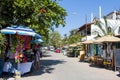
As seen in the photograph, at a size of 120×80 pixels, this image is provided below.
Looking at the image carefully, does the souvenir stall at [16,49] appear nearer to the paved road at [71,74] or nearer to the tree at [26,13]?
the paved road at [71,74]

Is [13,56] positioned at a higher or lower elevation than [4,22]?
lower

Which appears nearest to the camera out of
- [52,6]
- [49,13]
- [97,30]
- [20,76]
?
[20,76]

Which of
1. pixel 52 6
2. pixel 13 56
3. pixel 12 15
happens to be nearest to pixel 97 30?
pixel 52 6

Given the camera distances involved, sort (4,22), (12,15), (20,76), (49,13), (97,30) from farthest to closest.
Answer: (97,30) → (49,13) → (12,15) → (4,22) → (20,76)

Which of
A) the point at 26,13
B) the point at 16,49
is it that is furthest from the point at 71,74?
the point at 26,13

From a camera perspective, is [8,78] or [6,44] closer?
[8,78]

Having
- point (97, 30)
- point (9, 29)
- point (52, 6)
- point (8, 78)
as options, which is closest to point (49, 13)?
point (52, 6)

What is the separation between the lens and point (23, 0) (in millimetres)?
19297

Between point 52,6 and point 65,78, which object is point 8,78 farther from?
point 52,6

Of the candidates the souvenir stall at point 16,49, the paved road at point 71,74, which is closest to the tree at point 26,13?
the souvenir stall at point 16,49

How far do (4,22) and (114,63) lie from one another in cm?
894

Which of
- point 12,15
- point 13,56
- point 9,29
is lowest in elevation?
point 13,56

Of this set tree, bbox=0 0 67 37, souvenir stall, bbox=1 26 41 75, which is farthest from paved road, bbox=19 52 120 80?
tree, bbox=0 0 67 37

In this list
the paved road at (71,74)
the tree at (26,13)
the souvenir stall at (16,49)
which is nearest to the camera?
the souvenir stall at (16,49)
